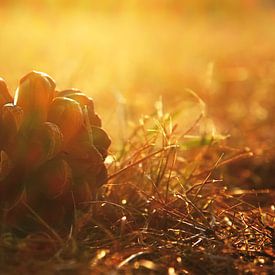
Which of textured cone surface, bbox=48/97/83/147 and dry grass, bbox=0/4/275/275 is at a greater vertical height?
textured cone surface, bbox=48/97/83/147

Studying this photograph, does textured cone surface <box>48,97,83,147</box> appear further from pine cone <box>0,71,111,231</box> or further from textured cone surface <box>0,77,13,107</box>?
textured cone surface <box>0,77,13,107</box>

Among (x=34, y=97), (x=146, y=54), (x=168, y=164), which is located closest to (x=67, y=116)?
(x=34, y=97)

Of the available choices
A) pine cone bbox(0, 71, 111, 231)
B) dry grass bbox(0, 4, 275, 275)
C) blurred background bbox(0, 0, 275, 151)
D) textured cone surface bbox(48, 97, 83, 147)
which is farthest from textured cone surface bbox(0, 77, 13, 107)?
blurred background bbox(0, 0, 275, 151)

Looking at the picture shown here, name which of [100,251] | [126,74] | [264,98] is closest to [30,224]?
[100,251]

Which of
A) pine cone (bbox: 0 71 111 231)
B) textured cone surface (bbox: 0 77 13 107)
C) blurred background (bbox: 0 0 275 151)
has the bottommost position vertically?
blurred background (bbox: 0 0 275 151)

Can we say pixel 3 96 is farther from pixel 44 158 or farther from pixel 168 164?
pixel 168 164

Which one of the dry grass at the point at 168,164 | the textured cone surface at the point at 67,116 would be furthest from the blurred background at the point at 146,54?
the textured cone surface at the point at 67,116
